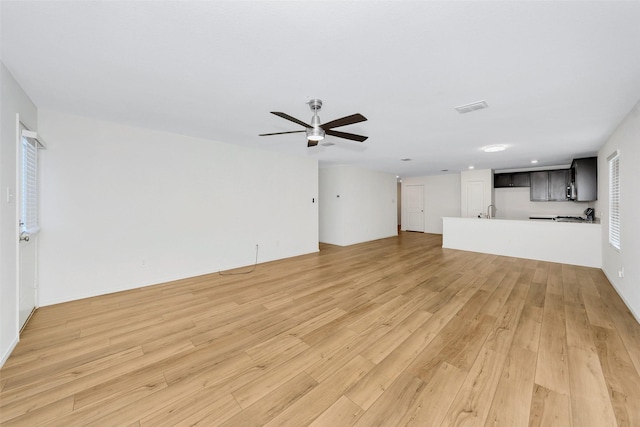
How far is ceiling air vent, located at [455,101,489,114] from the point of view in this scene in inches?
111

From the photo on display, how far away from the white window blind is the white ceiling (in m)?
0.60

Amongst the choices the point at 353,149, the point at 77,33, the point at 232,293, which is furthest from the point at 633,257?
the point at 77,33

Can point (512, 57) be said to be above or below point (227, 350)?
above

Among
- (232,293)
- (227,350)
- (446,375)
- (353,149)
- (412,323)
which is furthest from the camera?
(353,149)

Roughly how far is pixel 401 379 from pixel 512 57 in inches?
105

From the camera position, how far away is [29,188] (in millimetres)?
2844

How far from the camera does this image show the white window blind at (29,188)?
2646 mm

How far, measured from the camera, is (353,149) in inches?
206

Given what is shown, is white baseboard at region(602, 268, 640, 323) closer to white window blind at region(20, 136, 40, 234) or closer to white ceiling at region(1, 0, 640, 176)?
white ceiling at region(1, 0, 640, 176)

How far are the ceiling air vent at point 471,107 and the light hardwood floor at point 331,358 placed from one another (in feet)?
8.08

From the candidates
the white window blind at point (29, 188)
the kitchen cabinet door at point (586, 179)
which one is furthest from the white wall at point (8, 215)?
the kitchen cabinet door at point (586, 179)

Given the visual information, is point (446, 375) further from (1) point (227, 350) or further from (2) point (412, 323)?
(1) point (227, 350)

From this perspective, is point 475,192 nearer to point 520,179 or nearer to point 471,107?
point 520,179

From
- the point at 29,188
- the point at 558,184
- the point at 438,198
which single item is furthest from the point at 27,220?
the point at 558,184
